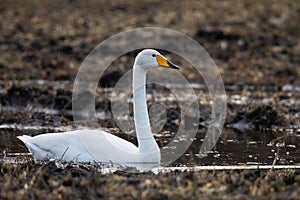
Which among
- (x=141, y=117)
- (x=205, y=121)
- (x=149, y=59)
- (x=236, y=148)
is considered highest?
(x=149, y=59)

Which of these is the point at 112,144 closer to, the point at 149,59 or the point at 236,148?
the point at 149,59

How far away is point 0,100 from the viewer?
14.6 m

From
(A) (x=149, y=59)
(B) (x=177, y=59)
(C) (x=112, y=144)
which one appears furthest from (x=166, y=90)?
(C) (x=112, y=144)

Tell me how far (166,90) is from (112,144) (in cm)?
817

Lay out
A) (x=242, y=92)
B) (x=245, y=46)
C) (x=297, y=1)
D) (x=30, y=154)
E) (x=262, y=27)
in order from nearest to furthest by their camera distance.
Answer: (x=30, y=154), (x=242, y=92), (x=245, y=46), (x=262, y=27), (x=297, y=1)

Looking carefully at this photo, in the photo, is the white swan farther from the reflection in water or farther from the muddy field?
the reflection in water

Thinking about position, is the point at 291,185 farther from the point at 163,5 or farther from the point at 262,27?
the point at 163,5

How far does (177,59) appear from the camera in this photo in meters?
22.0

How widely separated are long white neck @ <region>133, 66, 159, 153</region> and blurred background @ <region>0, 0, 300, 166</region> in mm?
749

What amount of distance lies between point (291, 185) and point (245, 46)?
638 inches

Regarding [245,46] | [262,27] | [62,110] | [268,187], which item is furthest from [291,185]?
[262,27]

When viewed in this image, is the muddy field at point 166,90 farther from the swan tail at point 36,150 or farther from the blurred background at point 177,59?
the swan tail at point 36,150

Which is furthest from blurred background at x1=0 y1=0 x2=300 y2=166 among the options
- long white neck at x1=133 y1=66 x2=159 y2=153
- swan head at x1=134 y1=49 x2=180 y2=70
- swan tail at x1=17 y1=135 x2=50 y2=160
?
swan head at x1=134 y1=49 x2=180 y2=70

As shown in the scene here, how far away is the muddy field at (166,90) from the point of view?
7.19 m
